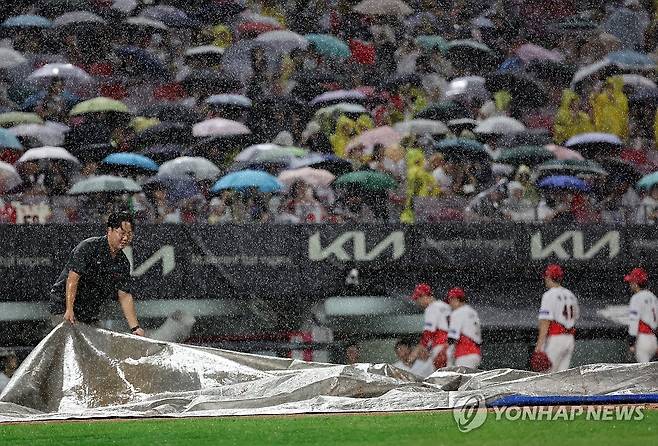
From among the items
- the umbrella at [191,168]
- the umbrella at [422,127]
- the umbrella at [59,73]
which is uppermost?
the umbrella at [59,73]

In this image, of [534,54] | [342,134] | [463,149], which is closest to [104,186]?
[342,134]

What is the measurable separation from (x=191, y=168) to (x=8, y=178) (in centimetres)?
237

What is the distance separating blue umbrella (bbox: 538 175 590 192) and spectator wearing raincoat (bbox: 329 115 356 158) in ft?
9.44

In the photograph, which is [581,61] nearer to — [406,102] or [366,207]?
[406,102]

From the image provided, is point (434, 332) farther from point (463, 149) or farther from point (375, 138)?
point (375, 138)

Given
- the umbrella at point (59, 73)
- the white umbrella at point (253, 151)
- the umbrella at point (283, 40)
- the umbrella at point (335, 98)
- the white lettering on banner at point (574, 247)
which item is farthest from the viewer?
the umbrella at point (283, 40)

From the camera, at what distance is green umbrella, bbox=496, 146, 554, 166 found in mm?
17266

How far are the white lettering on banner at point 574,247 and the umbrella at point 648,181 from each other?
1.73 metres

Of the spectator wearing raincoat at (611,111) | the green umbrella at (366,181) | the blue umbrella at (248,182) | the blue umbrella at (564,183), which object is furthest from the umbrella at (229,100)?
the spectator wearing raincoat at (611,111)

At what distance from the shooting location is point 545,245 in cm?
1529

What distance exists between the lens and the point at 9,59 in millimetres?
18047

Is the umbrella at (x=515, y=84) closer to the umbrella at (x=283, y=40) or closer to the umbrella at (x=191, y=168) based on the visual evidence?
the umbrella at (x=283, y=40)

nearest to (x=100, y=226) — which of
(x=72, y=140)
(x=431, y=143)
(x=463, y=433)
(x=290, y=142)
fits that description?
(x=72, y=140)

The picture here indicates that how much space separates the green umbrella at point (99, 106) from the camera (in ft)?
56.2
